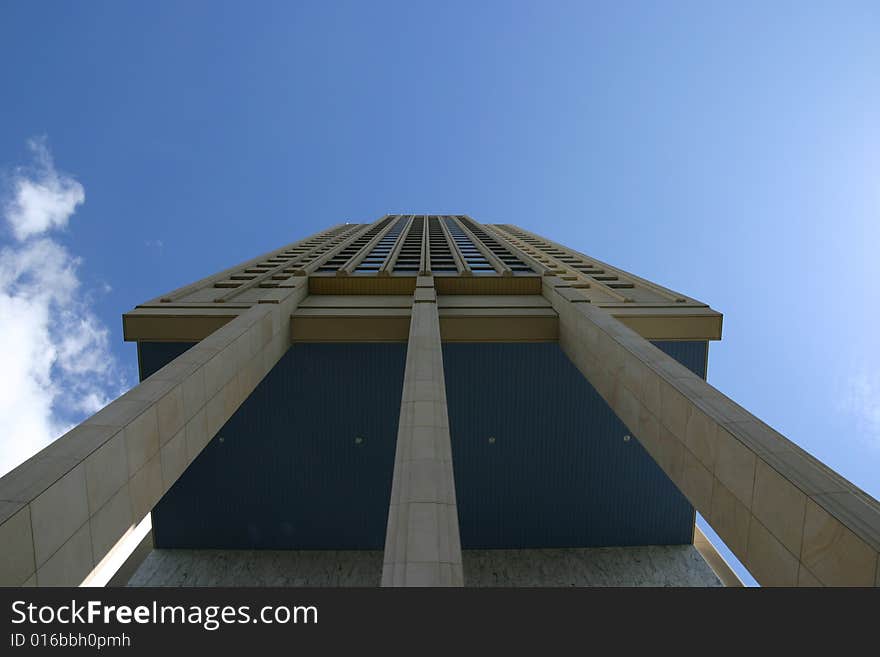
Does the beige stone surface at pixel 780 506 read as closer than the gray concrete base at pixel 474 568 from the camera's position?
Yes

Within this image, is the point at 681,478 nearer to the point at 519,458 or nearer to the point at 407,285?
the point at 519,458

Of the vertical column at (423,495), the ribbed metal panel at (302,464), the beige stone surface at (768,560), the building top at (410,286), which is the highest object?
the building top at (410,286)

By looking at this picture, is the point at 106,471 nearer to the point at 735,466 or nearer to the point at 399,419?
the point at 399,419

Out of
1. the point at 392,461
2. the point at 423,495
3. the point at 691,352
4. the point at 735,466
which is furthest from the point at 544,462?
the point at 423,495

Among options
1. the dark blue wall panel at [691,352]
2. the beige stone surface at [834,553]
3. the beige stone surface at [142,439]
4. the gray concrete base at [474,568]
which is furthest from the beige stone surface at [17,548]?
the dark blue wall panel at [691,352]

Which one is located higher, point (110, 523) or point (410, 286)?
point (410, 286)

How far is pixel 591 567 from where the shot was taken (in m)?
21.3

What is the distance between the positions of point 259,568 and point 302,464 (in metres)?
5.25

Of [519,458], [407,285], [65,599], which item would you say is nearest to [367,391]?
[407,285]

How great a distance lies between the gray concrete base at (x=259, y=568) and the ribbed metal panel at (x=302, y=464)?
400mm

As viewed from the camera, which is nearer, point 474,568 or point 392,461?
point 474,568

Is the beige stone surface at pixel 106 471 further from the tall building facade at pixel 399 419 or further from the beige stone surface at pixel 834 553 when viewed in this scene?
the beige stone surface at pixel 834 553

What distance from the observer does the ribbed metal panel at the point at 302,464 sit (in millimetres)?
19984

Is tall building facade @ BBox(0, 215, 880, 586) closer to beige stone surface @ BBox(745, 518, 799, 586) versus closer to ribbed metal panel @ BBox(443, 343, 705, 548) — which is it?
ribbed metal panel @ BBox(443, 343, 705, 548)
